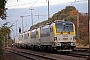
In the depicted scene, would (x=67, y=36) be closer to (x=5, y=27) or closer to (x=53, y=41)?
(x=53, y=41)

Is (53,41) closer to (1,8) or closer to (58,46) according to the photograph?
(58,46)

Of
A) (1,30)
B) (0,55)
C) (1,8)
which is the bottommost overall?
(0,55)

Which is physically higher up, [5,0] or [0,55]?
[5,0]

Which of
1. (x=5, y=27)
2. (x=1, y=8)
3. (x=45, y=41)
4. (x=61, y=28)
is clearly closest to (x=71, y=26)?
(x=61, y=28)

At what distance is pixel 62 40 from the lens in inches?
1043

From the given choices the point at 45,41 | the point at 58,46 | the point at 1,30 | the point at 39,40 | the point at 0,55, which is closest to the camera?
the point at 0,55

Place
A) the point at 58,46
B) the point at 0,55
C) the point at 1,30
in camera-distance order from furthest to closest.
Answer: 1. the point at 58,46
2. the point at 1,30
3. the point at 0,55

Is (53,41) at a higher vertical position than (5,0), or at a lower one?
lower

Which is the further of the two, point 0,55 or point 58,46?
point 58,46

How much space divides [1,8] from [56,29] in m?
7.85

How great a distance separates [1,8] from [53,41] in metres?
7.98

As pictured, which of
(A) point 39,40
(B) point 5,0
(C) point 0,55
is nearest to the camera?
(C) point 0,55

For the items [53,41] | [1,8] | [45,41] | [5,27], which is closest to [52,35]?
[53,41]

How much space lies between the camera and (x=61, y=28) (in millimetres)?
27031
